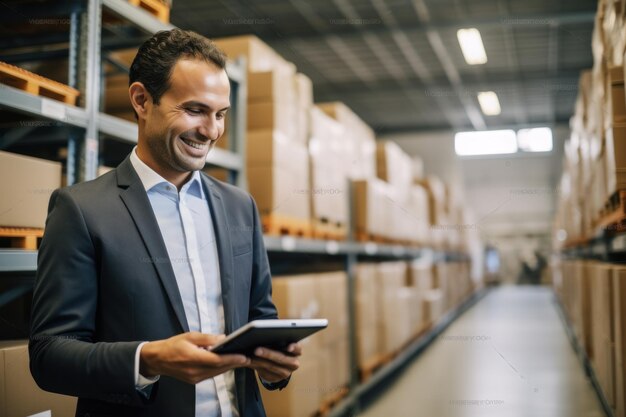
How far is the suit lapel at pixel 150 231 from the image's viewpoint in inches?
61.0

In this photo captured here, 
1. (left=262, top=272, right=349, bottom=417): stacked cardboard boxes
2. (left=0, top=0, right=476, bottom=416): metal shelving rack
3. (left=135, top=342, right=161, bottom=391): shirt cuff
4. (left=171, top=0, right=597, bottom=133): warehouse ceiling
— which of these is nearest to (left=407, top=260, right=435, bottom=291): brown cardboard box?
(left=171, top=0, right=597, bottom=133): warehouse ceiling

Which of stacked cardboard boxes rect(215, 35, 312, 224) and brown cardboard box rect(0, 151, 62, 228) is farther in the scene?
stacked cardboard boxes rect(215, 35, 312, 224)

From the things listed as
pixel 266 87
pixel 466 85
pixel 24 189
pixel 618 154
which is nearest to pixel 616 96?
pixel 618 154

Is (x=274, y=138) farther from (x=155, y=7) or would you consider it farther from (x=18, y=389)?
(x=18, y=389)

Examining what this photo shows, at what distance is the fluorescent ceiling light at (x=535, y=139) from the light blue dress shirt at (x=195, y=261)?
13.8m

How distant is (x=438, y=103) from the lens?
13.5 metres

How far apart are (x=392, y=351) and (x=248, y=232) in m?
4.64

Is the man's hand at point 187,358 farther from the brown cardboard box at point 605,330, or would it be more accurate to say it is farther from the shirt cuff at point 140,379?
the brown cardboard box at point 605,330

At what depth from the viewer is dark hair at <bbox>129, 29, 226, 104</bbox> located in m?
1.65

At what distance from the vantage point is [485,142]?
16359 millimetres

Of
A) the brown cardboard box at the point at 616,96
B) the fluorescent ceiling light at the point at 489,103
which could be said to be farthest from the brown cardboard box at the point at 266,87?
the fluorescent ceiling light at the point at 489,103

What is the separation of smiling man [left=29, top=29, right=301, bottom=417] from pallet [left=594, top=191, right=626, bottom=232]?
187 centimetres

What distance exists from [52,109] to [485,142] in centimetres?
1540

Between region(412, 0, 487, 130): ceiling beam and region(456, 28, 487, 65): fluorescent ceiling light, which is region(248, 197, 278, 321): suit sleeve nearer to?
region(412, 0, 487, 130): ceiling beam
